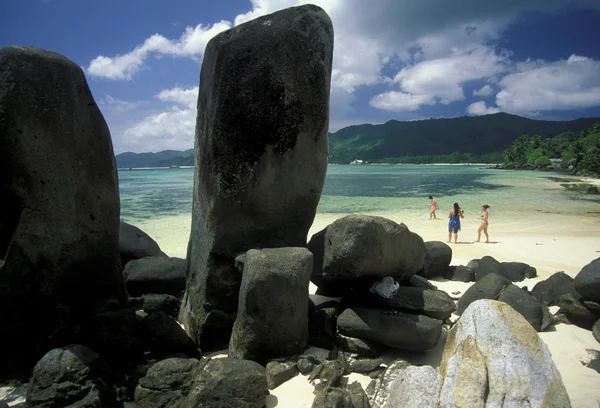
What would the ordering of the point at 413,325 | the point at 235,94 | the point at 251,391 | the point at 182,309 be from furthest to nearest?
the point at 182,309, the point at 235,94, the point at 413,325, the point at 251,391

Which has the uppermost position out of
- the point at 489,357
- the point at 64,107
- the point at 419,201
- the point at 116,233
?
the point at 64,107

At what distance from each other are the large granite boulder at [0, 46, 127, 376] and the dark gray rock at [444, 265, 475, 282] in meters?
6.88

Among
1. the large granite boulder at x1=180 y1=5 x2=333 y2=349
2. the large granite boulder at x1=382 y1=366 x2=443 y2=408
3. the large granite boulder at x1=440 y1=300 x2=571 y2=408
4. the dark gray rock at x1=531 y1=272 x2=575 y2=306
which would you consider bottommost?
the dark gray rock at x1=531 y1=272 x2=575 y2=306

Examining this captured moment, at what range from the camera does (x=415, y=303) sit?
17.3 feet

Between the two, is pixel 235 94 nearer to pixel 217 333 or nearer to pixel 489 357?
pixel 217 333

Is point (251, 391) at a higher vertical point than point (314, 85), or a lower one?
lower

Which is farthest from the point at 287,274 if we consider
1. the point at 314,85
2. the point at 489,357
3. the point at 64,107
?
the point at 64,107

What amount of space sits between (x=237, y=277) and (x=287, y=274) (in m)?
1.16

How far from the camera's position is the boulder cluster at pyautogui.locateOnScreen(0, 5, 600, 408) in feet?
13.2

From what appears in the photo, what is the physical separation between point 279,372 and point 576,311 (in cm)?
447

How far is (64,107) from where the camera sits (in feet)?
15.6

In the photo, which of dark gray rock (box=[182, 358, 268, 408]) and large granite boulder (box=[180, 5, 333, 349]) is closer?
dark gray rock (box=[182, 358, 268, 408])

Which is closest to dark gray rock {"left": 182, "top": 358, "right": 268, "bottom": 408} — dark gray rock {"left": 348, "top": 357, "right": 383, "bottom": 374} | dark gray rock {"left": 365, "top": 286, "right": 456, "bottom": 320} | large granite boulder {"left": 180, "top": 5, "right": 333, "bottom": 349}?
dark gray rock {"left": 348, "top": 357, "right": 383, "bottom": 374}

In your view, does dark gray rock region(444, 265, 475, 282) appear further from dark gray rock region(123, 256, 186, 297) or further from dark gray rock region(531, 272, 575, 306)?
dark gray rock region(123, 256, 186, 297)
